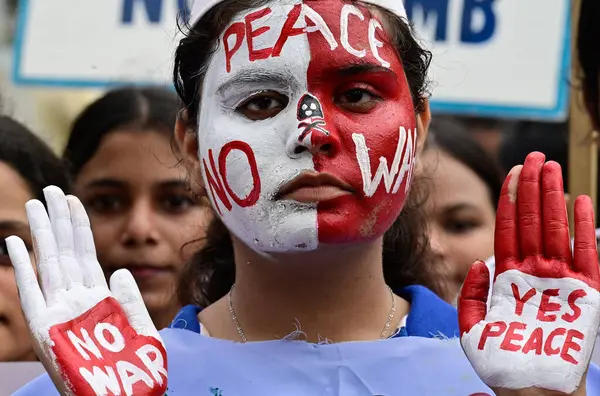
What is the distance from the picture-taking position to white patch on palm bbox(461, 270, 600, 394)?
91.2 inches

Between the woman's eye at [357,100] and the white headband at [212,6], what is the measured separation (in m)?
0.24

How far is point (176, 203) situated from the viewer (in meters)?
4.29

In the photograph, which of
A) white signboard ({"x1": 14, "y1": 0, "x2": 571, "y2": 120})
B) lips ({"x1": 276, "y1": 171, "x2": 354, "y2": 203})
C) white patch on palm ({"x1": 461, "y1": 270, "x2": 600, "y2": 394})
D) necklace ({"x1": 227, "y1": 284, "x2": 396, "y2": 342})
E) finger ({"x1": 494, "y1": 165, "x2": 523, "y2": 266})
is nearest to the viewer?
white patch on palm ({"x1": 461, "y1": 270, "x2": 600, "y2": 394})

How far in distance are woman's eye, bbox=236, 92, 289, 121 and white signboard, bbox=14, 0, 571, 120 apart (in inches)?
65.7

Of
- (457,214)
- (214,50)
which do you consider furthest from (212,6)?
(457,214)

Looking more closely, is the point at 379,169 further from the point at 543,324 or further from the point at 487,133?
the point at 487,133

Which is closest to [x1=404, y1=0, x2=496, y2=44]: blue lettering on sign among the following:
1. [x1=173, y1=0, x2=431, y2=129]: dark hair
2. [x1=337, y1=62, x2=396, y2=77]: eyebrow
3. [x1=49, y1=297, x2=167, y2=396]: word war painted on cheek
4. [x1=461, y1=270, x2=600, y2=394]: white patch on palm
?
[x1=173, y1=0, x2=431, y2=129]: dark hair

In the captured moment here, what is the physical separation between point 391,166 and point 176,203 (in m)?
1.73

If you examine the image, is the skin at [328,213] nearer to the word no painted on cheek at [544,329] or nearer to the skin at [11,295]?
the word no painted on cheek at [544,329]

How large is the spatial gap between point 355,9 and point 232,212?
20.6 inches

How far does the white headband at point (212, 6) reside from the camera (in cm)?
285

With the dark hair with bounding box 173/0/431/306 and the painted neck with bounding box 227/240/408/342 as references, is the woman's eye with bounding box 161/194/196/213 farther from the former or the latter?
the painted neck with bounding box 227/240/408/342

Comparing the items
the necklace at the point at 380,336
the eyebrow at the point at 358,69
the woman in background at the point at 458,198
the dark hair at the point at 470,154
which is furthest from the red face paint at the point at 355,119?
the dark hair at the point at 470,154

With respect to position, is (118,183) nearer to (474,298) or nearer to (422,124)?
(422,124)
